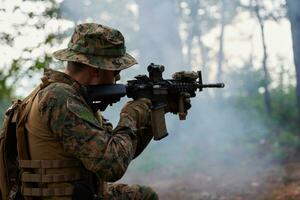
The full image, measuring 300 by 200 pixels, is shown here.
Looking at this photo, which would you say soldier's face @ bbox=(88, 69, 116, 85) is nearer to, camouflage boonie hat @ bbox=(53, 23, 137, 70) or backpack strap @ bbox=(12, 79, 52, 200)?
camouflage boonie hat @ bbox=(53, 23, 137, 70)

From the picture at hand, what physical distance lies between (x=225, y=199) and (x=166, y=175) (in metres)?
2.69

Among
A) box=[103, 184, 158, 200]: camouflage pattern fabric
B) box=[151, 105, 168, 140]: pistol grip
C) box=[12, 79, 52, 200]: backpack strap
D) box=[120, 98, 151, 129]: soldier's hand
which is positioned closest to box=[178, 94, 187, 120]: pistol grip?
box=[151, 105, 168, 140]: pistol grip

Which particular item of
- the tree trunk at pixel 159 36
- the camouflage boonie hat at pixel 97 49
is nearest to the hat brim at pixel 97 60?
the camouflage boonie hat at pixel 97 49

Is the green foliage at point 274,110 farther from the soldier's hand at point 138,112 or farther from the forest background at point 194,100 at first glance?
the soldier's hand at point 138,112

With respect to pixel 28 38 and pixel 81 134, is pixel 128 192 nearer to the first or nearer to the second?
pixel 81 134

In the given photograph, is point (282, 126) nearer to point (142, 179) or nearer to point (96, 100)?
point (142, 179)

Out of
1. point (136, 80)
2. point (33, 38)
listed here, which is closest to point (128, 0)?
point (33, 38)

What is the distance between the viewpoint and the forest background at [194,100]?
5422mm

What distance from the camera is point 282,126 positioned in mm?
10336

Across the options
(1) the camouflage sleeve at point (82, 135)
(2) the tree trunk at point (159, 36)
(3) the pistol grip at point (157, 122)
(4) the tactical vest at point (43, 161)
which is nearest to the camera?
(1) the camouflage sleeve at point (82, 135)

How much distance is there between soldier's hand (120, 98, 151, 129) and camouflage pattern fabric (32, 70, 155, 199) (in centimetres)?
18

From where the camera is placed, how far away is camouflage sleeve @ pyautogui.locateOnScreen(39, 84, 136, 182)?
8.09 feet

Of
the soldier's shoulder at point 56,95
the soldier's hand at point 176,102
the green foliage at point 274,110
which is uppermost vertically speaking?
the soldier's shoulder at point 56,95

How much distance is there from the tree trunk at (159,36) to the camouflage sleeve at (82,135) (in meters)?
8.85
